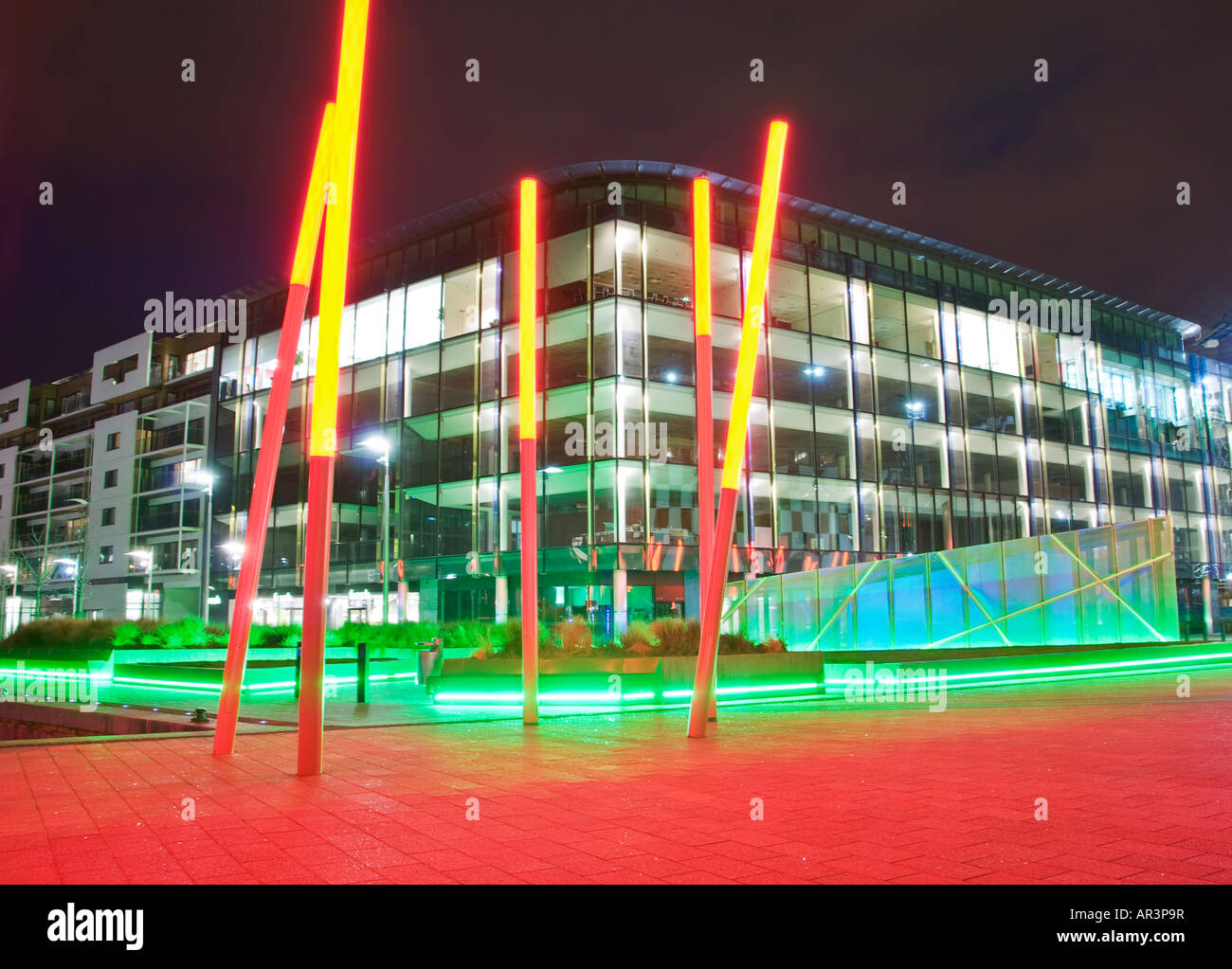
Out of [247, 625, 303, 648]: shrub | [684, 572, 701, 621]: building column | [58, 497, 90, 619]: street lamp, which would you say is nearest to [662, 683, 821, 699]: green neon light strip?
[247, 625, 303, 648]: shrub

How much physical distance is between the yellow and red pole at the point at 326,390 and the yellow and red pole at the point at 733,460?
4.09 m

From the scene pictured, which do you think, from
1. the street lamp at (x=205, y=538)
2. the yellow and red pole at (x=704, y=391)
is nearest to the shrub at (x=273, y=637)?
the yellow and red pole at (x=704, y=391)

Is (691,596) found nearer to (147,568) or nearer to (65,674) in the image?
(65,674)

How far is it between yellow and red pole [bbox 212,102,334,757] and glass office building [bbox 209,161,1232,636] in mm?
24201

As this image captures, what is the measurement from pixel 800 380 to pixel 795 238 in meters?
6.69

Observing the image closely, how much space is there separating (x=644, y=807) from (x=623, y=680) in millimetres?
9967

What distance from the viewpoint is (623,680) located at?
53.5ft

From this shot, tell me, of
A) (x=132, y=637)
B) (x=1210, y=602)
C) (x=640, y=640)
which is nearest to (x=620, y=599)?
(x=132, y=637)

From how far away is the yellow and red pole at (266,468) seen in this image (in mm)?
9438

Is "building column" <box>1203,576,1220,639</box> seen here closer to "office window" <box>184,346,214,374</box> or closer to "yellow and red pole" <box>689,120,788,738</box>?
"yellow and red pole" <box>689,120,788,738</box>

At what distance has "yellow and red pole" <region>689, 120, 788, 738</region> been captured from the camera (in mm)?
10461

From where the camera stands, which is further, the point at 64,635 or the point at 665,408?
the point at 665,408

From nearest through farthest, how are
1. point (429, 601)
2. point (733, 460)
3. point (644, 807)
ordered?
point (644, 807)
point (733, 460)
point (429, 601)
